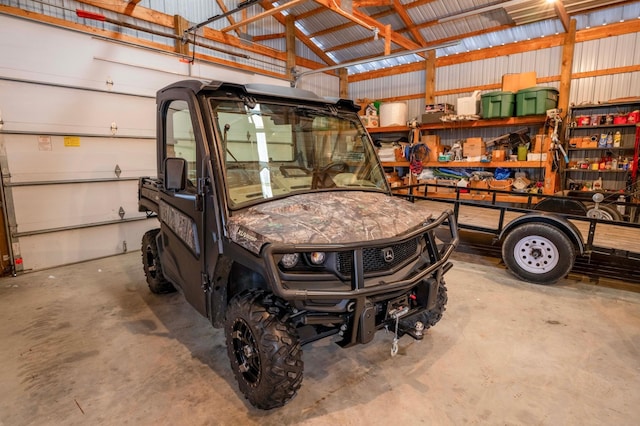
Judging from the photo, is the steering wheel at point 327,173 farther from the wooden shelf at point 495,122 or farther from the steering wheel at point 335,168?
the wooden shelf at point 495,122

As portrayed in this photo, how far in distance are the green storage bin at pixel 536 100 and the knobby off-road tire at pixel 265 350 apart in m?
7.91

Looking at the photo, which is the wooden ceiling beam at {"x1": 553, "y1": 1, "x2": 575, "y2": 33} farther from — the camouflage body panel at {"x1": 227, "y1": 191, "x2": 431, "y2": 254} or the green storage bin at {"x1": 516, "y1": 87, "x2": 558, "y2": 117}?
the camouflage body panel at {"x1": 227, "y1": 191, "x2": 431, "y2": 254}

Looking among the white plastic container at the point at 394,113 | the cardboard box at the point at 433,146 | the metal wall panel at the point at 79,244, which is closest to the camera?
the metal wall panel at the point at 79,244

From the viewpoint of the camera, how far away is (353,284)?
1949mm

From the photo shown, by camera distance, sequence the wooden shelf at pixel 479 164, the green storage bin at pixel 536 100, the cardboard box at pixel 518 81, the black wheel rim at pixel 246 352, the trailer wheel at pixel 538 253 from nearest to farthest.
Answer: the black wheel rim at pixel 246 352 → the trailer wheel at pixel 538 253 → the green storage bin at pixel 536 100 → the wooden shelf at pixel 479 164 → the cardboard box at pixel 518 81

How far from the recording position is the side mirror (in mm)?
2348

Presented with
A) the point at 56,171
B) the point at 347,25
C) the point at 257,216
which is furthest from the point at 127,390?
the point at 347,25

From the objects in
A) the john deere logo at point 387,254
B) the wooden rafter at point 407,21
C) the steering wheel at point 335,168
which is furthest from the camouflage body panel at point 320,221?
the wooden rafter at point 407,21

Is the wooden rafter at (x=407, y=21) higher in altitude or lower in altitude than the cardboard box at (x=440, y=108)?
higher

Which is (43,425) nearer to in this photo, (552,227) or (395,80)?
(552,227)

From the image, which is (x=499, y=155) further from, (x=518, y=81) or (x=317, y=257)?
(x=317, y=257)

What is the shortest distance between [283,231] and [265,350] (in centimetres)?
68

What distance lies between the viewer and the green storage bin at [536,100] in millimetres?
7520

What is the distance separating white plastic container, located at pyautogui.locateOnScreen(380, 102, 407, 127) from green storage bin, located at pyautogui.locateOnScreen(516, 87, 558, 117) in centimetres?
307
